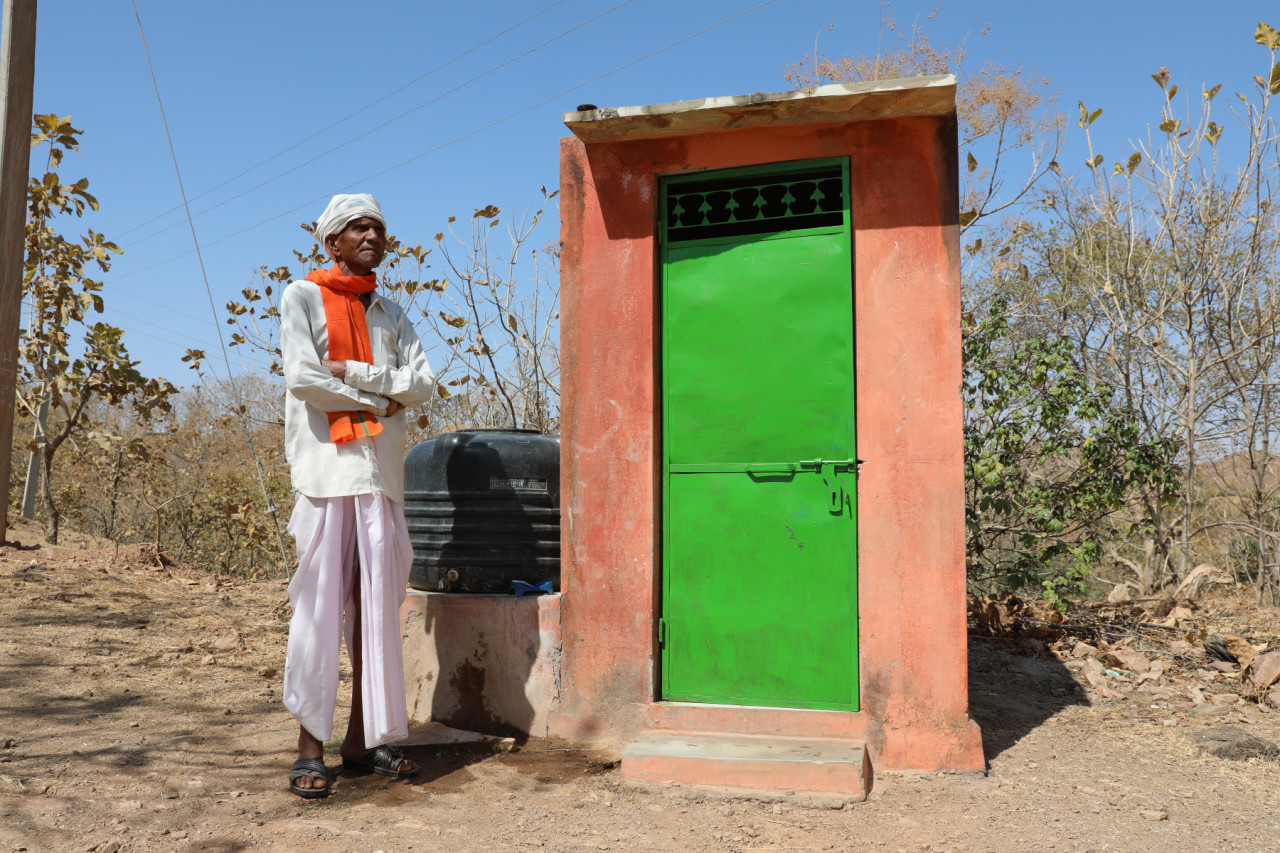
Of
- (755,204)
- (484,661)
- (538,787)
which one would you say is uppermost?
(755,204)

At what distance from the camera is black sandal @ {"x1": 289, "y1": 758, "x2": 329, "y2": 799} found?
3424 millimetres

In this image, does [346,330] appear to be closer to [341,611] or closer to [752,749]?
[341,611]

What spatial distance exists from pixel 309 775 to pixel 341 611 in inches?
24.5

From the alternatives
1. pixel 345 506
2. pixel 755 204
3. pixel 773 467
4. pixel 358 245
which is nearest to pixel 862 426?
pixel 773 467

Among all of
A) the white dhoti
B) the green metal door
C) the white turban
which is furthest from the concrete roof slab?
the white dhoti

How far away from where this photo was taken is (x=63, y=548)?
789cm

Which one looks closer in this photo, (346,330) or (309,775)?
(309,775)

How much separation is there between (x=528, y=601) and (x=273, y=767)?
1.28 m

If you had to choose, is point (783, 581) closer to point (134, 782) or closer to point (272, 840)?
point (272, 840)

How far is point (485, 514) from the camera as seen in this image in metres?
4.46

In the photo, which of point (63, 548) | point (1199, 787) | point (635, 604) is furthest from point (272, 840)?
point (63, 548)

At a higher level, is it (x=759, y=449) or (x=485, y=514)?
(x=759, y=449)

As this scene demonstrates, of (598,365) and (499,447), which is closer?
(598,365)

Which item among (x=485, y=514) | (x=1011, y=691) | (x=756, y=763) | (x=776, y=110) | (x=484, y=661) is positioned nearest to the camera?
(x=756, y=763)
